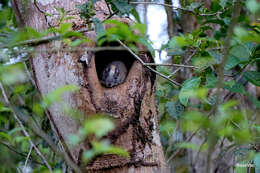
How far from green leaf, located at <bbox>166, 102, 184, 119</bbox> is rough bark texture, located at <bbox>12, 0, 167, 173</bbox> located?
0.26m

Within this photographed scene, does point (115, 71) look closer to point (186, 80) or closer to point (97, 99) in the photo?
point (186, 80)

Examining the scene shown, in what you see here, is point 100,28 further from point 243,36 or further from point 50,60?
point 243,36

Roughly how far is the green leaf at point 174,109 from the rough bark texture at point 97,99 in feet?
0.87

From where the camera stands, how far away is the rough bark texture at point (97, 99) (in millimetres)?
1729

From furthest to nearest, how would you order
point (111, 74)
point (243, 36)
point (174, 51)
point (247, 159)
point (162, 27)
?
1. point (162, 27)
2. point (111, 74)
3. point (174, 51)
4. point (247, 159)
5. point (243, 36)

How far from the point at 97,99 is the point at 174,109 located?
67cm

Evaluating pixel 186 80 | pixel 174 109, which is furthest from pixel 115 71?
pixel 186 80

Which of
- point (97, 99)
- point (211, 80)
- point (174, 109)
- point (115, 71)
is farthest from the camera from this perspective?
point (115, 71)

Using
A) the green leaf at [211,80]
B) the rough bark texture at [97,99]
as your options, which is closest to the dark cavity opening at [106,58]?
the rough bark texture at [97,99]

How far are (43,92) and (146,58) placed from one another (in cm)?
67

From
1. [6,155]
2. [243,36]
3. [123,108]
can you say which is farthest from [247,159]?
[6,155]

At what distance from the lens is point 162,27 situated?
4125 mm

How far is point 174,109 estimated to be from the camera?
87.1 inches

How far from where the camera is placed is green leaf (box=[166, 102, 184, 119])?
2186 mm
